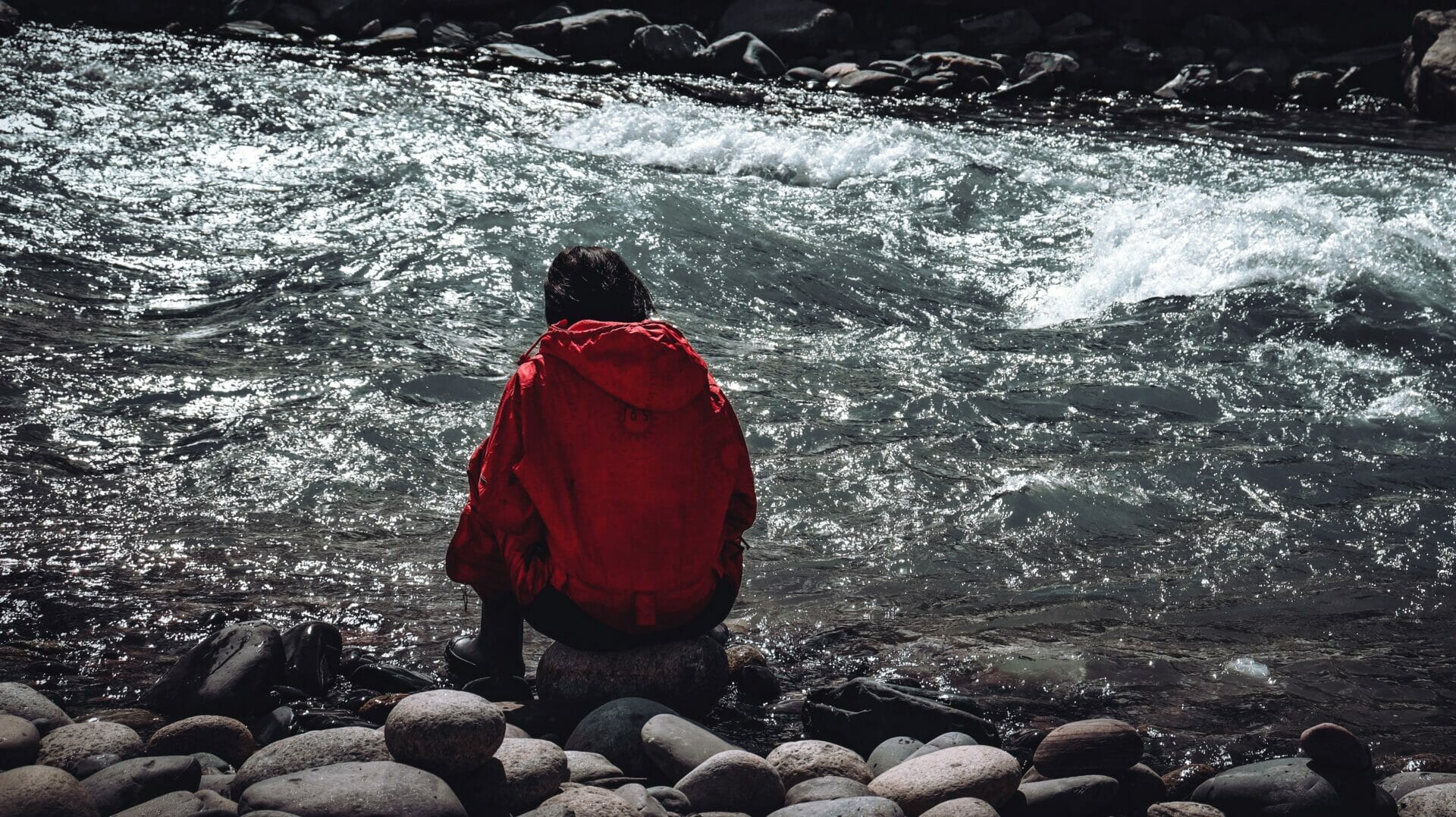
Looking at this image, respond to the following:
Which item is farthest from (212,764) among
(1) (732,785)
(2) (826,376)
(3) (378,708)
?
(2) (826,376)

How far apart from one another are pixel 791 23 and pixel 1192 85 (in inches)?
226

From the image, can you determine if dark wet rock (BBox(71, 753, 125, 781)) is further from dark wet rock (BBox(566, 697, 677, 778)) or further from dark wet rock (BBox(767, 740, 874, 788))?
dark wet rock (BBox(767, 740, 874, 788))

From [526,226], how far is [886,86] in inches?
321

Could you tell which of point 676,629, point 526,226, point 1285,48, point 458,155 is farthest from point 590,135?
point 1285,48

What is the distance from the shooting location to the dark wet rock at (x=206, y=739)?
3139 millimetres

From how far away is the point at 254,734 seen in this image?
340 centimetres

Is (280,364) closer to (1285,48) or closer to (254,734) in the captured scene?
(254,734)

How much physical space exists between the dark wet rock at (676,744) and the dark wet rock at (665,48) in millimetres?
14426

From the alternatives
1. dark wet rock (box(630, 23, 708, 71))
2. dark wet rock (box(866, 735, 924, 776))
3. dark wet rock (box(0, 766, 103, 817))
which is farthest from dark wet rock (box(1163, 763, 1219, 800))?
dark wet rock (box(630, 23, 708, 71))

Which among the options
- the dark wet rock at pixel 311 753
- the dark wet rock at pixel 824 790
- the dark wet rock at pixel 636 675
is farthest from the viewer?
the dark wet rock at pixel 636 675

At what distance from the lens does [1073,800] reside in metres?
3.16

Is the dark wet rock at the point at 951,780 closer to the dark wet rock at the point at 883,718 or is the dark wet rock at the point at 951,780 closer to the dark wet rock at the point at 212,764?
the dark wet rock at the point at 883,718

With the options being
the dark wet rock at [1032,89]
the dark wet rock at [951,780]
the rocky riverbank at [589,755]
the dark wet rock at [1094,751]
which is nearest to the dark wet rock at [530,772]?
the rocky riverbank at [589,755]

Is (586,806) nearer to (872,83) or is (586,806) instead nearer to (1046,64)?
(872,83)
